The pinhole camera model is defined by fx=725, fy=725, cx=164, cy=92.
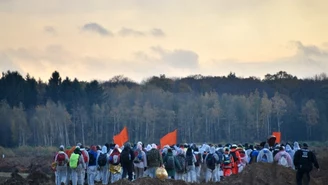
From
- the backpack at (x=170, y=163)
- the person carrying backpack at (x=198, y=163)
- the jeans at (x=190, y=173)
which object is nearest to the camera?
the backpack at (x=170, y=163)

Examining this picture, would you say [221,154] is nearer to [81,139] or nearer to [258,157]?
[258,157]

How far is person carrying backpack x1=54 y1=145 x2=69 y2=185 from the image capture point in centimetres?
3117

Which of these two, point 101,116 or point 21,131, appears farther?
point 101,116

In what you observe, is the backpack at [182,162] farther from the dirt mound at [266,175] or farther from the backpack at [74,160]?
the backpack at [74,160]

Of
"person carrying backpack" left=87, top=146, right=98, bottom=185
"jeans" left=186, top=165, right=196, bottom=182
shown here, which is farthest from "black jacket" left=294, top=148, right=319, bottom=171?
"person carrying backpack" left=87, top=146, right=98, bottom=185

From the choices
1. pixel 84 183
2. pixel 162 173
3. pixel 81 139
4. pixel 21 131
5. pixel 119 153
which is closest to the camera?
pixel 162 173

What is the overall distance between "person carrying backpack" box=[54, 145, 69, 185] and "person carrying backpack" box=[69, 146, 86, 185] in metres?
0.46

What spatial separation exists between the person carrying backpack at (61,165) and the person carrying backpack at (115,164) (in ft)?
6.40

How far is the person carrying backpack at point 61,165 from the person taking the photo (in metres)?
31.2

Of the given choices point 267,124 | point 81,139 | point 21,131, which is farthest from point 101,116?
point 267,124

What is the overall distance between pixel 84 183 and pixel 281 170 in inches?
383

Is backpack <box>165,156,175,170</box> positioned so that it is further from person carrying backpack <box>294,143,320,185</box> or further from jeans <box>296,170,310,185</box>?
person carrying backpack <box>294,143,320,185</box>

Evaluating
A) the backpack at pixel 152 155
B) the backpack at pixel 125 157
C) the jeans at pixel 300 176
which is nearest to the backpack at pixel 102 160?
the backpack at pixel 125 157

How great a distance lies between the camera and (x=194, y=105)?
122688 mm
